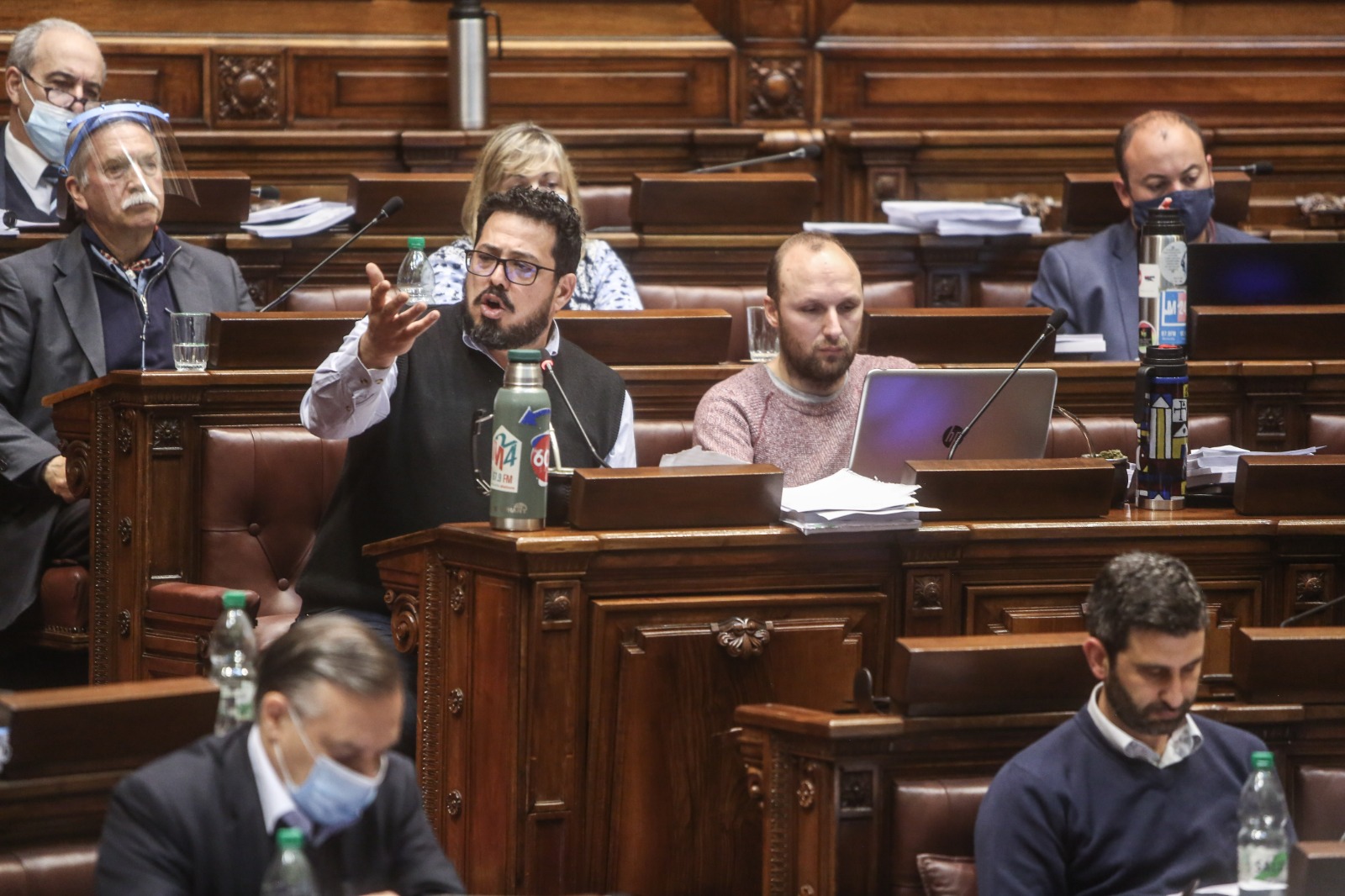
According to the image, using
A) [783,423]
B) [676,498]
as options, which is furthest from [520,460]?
[783,423]

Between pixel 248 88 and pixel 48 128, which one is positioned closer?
pixel 48 128

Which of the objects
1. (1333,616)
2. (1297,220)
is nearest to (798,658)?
(1333,616)

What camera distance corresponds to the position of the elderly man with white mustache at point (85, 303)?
3.60m

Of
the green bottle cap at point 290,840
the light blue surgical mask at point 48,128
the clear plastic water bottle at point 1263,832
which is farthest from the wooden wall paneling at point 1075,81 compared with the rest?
the green bottle cap at point 290,840

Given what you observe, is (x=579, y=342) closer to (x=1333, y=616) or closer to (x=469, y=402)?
(x=469, y=402)

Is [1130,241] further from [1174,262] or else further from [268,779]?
[268,779]

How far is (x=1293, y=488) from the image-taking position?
2.89 metres

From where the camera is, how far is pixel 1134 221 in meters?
4.33

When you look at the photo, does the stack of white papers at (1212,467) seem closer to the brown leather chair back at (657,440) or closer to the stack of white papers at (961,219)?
the brown leather chair back at (657,440)

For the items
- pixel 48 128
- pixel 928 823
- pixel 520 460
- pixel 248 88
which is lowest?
pixel 928 823

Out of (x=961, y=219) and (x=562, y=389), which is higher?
(x=961, y=219)

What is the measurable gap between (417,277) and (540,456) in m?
1.37

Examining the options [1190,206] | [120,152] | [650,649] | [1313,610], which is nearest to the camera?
[650,649]

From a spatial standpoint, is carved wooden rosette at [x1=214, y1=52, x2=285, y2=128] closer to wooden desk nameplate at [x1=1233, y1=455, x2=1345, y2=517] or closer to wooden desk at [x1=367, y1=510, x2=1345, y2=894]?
wooden desk at [x1=367, y1=510, x2=1345, y2=894]
